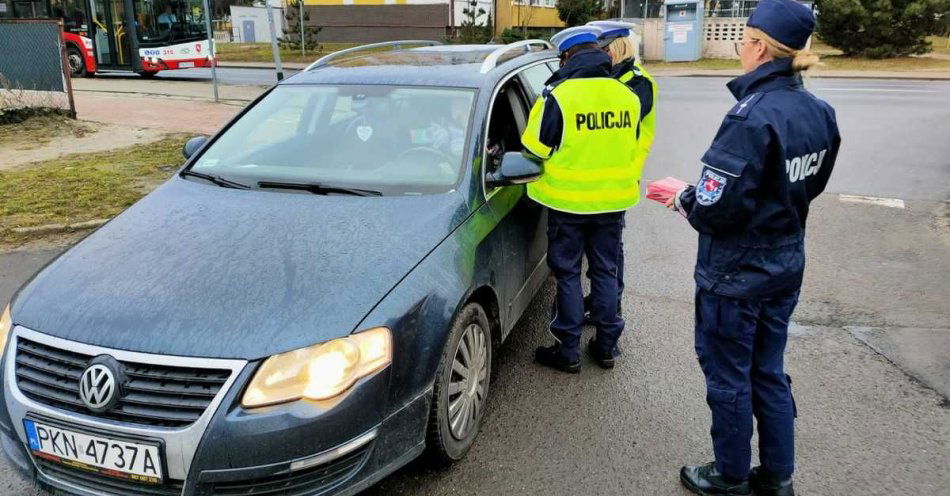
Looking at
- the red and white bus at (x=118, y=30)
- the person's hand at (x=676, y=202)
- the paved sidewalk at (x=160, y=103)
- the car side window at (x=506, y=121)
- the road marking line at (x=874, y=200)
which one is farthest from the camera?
the red and white bus at (x=118, y=30)

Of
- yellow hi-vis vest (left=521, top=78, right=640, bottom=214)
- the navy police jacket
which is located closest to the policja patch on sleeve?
the navy police jacket

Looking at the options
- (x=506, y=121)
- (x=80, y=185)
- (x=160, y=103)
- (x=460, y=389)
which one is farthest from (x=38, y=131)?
(x=460, y=389)

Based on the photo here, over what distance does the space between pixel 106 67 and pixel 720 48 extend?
21089mm

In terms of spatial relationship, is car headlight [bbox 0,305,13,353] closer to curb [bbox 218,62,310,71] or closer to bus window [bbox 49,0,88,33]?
bus window [bbox 49,0,88,33]

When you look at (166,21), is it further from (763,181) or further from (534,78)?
(763,181)

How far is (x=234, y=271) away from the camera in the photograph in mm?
2736

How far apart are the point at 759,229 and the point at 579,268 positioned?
1.47 metres

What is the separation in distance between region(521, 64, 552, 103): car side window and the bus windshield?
1839 cm

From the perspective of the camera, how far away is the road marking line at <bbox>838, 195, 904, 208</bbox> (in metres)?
7.61

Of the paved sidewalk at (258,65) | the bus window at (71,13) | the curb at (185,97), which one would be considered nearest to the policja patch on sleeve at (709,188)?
the curb at (185,97)

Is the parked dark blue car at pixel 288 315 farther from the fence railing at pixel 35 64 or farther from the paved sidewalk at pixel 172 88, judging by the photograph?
the paved sidewalk at pixel 172 88

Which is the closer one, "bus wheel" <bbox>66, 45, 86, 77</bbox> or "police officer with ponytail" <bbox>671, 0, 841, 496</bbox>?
"police officer with ponytail" <bbox>671, 0, 841, 496</bbox>

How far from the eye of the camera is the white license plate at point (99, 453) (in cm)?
230

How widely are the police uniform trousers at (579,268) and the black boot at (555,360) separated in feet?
0.11
